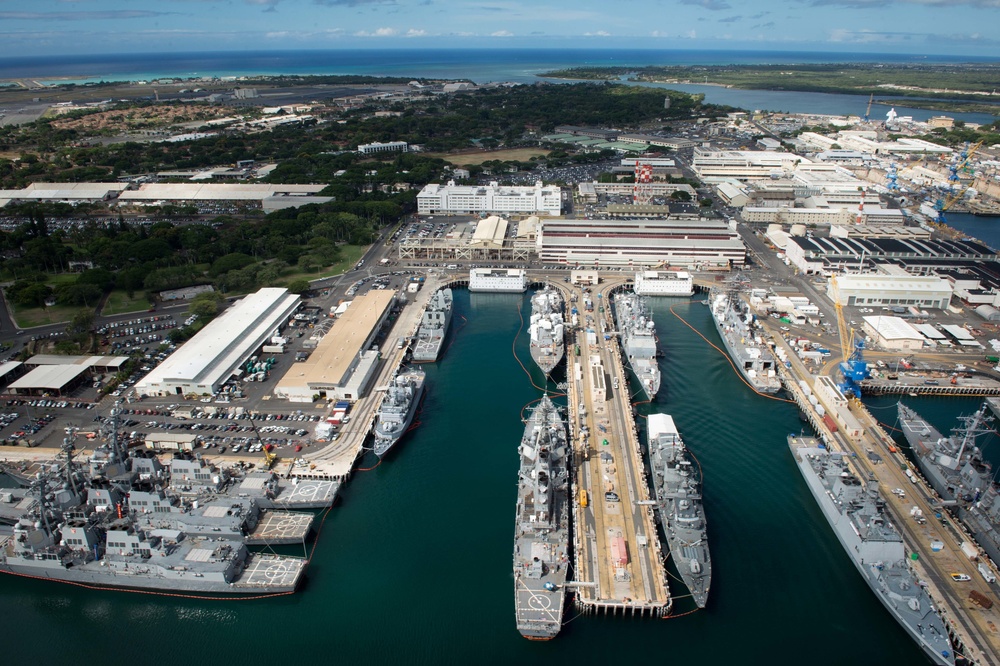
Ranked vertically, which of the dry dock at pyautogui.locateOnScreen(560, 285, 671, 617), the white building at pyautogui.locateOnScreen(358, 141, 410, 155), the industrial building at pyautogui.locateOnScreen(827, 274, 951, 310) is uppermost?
the white building at pyautogui.locateOnScreen(358, 141, 410, 155)

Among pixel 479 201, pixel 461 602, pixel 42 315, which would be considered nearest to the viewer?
pixel 461 602

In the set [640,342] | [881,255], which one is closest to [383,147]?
[881,255]

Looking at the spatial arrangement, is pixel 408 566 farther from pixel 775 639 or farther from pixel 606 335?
pixel 606 335

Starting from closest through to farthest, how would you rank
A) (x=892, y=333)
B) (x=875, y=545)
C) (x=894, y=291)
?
(x=875, y=545) < (x=892, y=333) < (x=894, y=291)

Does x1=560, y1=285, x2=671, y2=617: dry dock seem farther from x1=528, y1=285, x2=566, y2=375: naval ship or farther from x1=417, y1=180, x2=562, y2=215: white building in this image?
x1=417, y1=180, x2=562, y2=215: white building

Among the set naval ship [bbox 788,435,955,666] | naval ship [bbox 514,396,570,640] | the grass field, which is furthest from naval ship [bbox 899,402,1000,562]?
the grass field

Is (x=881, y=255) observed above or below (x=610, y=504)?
above

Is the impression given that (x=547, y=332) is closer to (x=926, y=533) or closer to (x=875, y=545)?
(x=875, y=545)

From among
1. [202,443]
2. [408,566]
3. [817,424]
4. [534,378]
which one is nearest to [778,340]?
[817,424]

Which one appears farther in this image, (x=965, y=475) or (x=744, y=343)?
(x=744, y=343)
